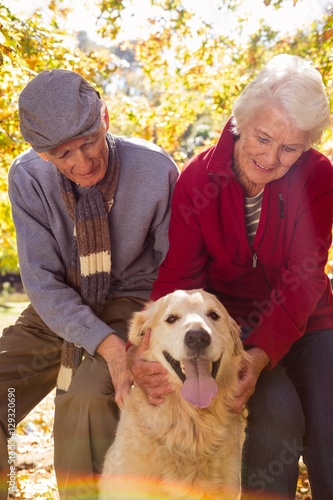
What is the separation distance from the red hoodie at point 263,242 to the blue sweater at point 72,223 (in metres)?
0.20

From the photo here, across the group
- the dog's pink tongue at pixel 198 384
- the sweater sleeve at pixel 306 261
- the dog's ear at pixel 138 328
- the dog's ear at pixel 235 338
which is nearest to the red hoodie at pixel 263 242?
the sweater sleeve at pixel 306 261

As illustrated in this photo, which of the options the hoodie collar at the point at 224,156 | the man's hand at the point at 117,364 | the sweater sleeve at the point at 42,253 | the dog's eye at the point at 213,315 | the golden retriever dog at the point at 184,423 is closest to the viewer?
the golden retriever dog at the point at 184,423

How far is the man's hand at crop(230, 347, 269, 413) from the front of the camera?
2.50m

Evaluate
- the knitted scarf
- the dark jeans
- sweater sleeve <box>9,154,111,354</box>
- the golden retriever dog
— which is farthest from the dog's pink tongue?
the knitted scarf

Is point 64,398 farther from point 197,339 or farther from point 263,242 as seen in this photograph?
point 263,242

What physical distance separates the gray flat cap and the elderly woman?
21.4 inches

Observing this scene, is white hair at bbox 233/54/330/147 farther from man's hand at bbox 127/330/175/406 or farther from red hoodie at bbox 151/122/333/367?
man's hand at bbox 127/330/175/406

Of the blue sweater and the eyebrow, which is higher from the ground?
the eyebrow

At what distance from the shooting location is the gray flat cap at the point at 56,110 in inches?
104

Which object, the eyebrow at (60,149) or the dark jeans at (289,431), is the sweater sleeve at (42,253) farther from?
the dark jeans at (289,431)

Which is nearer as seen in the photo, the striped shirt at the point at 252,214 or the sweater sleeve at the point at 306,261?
the sweater sleeve at the point at 306,261

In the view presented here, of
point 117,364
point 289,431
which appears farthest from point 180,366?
point 289,431

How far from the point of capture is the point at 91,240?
2967 mm

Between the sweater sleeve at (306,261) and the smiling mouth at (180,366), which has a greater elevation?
the sweater sleeve at (306,261)
